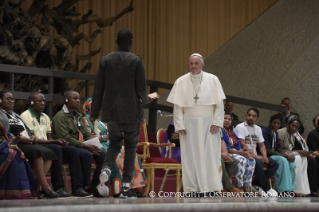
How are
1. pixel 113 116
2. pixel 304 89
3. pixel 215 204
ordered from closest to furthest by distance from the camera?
1. pixel 215 204
2. pixel 113 116
3. pixel 304 89

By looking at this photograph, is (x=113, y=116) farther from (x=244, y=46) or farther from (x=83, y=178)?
(x=244, y=46)

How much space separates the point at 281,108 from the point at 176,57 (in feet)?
9.78

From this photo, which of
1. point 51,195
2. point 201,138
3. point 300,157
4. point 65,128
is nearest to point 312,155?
point 300,157

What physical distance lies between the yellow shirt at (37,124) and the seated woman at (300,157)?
3709 mm

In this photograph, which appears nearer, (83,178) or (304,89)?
(83,178)

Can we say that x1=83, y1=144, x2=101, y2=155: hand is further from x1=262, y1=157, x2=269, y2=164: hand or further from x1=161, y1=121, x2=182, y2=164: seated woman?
x1=262, y1=157, x2=269, y2=164: hand

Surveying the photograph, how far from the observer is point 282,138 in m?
8.76

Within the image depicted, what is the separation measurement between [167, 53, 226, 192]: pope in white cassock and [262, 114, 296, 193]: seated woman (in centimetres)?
202

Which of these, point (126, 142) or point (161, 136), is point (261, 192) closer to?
point (161, 136)

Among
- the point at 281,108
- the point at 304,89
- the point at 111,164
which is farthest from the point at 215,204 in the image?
the point at 304,89

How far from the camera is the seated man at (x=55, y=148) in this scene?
19.5 ft

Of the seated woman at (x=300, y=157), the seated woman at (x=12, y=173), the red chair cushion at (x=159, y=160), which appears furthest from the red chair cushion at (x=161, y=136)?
the seated woman at (x=12, y=173)

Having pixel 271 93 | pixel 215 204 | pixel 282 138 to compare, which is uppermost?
pixel 271 93

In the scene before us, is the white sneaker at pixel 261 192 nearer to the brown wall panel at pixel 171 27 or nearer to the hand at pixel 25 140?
the hand at pixel 25 140
